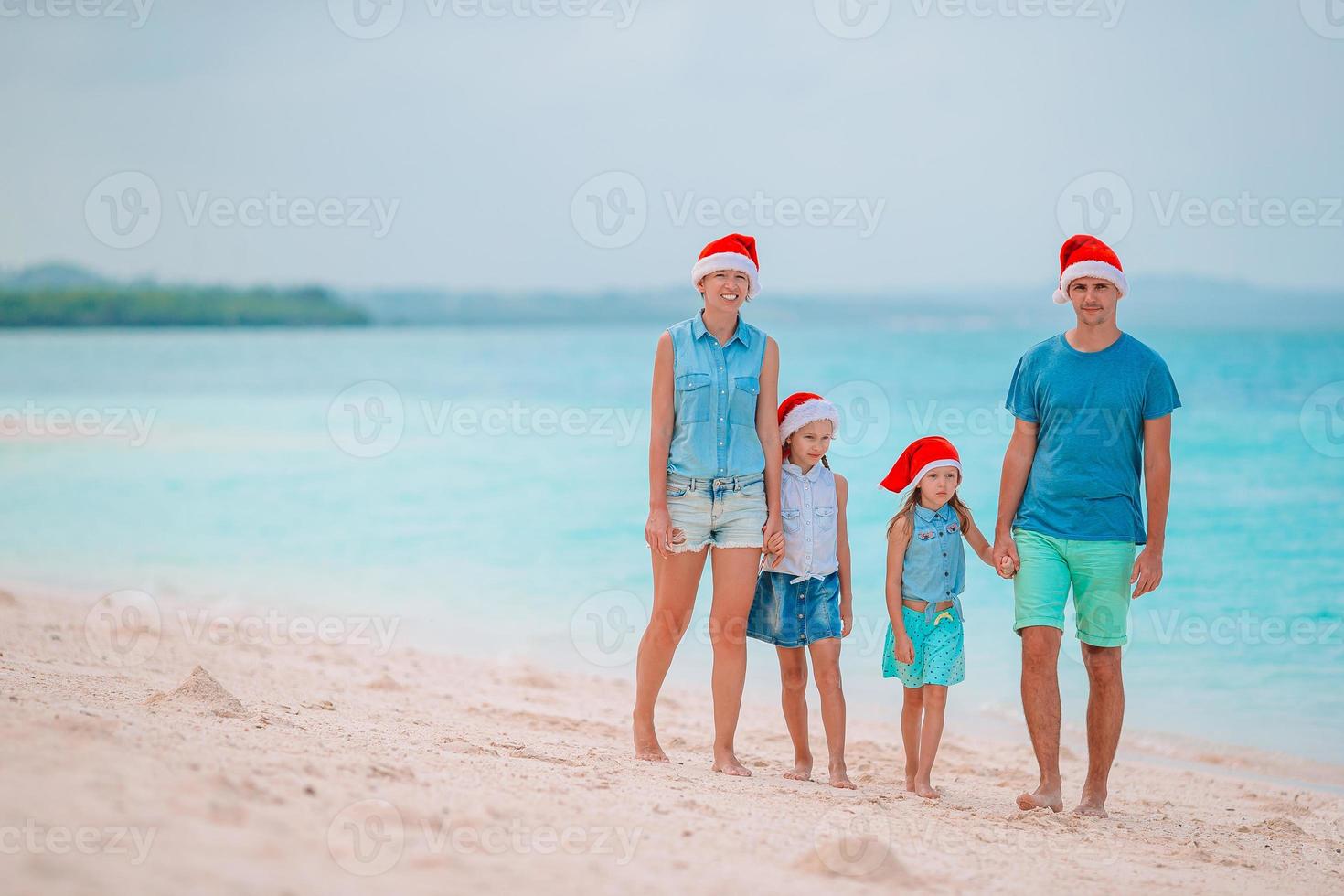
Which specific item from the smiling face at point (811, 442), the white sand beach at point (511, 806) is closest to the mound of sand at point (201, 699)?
the white sand beach at point (511, 806)

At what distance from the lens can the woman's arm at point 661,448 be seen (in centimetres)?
392

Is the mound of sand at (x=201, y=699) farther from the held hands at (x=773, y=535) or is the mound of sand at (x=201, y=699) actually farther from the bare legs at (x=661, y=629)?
the held hands at (x=773, y=535)

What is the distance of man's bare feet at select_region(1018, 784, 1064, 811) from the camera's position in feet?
12.5

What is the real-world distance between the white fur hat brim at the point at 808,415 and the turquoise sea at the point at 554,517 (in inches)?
93.0

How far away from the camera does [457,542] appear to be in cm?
1061

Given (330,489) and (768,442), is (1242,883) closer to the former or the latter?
(768,442)

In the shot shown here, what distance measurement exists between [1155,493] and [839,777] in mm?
1482

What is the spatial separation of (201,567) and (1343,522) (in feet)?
34.5

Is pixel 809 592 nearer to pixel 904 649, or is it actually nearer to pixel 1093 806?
pixel 904 649

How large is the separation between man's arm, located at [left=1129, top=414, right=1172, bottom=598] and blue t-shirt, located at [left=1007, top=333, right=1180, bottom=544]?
0.10 feet

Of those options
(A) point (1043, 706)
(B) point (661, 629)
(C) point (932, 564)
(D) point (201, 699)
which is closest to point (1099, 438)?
(C) point (932, 564)

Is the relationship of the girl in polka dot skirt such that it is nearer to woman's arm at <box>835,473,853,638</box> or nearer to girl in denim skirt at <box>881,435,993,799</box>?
girl in denim skirt at <box>881,435,993,799</box>

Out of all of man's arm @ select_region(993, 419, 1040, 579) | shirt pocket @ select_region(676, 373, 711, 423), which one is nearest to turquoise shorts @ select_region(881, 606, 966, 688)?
man's arm @ select_region(993, 419, 1040, 579)

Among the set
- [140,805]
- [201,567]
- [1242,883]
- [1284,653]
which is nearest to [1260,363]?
Result: [1284,653]
